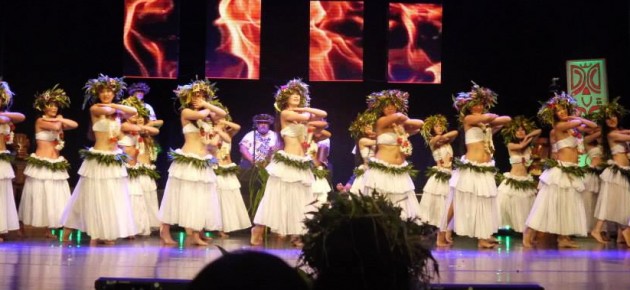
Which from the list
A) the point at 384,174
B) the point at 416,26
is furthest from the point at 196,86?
the point at 416,26

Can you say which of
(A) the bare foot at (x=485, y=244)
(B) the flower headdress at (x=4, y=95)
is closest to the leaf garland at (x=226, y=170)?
(B) the flower headdress at (x=4, y=95)

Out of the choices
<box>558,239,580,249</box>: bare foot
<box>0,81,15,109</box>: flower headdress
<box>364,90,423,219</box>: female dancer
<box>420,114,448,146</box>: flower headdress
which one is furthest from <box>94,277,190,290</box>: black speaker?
<box>420,114,448,146</box>: flower headdress

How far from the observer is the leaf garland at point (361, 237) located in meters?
2.14

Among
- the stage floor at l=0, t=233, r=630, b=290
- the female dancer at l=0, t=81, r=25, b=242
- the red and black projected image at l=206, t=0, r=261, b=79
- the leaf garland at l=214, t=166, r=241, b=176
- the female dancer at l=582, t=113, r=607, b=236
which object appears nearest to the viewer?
the stage floor at l=0, t=233, r=630, b=290

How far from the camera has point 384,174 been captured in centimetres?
877

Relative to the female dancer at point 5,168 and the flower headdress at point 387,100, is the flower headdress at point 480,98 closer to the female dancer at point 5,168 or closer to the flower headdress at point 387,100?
the flower headdress at point 387,100

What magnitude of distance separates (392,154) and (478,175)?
2.93 feet

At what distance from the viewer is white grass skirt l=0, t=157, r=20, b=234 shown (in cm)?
853

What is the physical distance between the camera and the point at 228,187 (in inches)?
385

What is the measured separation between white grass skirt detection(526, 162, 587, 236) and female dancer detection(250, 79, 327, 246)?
2.50m

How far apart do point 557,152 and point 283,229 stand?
304 centimetres

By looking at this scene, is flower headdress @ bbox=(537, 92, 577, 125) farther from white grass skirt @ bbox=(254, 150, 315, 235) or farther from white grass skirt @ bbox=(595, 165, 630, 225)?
white grass skirt @ bbox=(254, 150, 315, 235)

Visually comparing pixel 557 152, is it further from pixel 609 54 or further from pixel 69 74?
pixel 69 74

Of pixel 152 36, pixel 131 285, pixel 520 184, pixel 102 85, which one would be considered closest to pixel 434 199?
pixel 520 184
